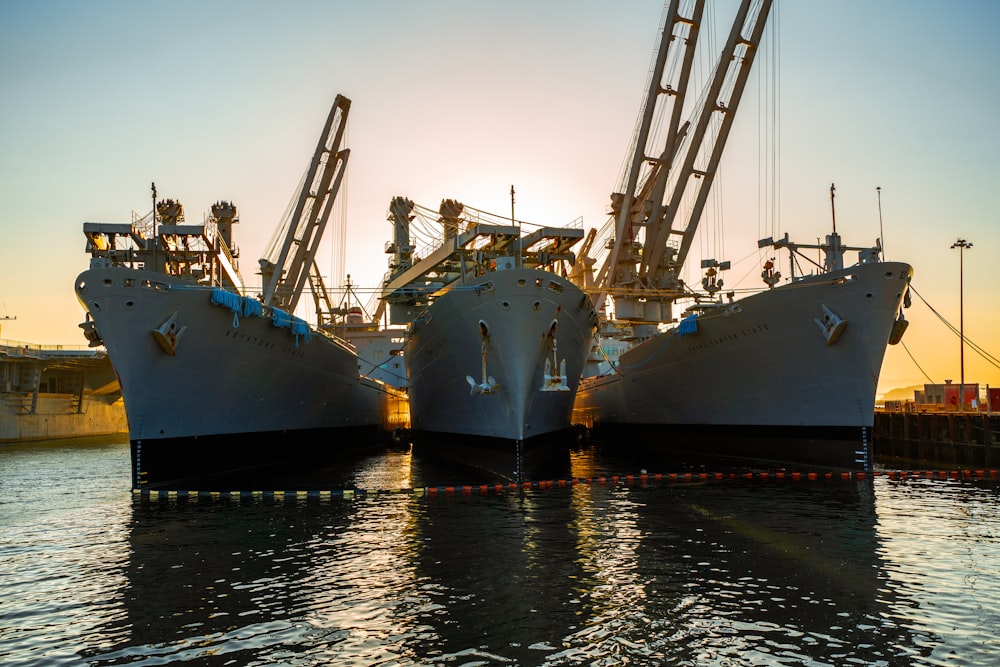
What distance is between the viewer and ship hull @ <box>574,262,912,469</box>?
20719mm

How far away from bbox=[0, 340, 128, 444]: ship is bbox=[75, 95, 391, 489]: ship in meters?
29.1

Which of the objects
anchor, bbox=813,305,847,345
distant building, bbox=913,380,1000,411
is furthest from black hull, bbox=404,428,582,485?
distant building, bbox=913,380,1000,411

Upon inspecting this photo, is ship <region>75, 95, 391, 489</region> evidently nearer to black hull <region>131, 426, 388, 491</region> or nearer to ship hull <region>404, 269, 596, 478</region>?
black hull <region>131, 426, 388, 491</region>

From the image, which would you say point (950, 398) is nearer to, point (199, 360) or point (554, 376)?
point (554, 376)

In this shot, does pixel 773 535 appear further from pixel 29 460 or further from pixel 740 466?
pixel 29 460

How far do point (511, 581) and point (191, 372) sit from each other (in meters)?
14.0

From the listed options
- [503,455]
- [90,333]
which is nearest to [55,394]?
[90,333]

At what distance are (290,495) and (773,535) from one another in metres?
11.9

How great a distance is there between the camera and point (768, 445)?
23.9 m

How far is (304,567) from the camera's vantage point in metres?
10.8

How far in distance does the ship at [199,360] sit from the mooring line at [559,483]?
1.90 meters

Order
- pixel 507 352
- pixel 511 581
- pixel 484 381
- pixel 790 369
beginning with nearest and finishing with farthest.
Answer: pixel 511 581, pixel 507 352, pixel 484 381, pixel 790 369

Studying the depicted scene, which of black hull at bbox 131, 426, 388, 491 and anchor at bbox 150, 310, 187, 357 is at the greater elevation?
anchor at bbox 150, 310, 187, 357

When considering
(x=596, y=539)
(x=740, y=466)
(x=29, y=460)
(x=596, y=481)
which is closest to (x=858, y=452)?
(x=740, y=466)
